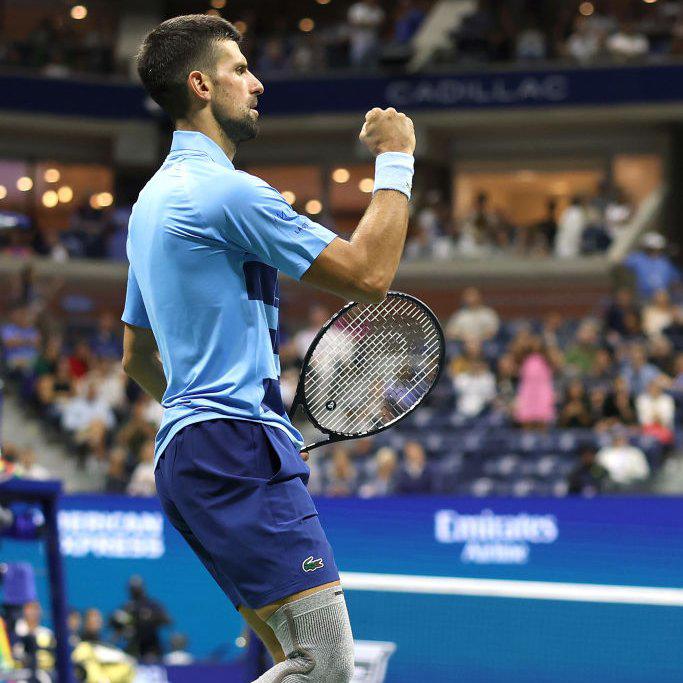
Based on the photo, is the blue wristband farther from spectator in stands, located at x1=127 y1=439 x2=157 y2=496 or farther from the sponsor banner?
the sponsor banner

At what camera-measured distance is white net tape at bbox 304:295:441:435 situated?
12.8 feet

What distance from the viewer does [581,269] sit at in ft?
70.4

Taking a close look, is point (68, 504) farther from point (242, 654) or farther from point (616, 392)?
point (616, 392)

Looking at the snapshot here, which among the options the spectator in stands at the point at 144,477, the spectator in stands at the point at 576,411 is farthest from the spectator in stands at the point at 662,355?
the spectator in stands at the point at 144,477

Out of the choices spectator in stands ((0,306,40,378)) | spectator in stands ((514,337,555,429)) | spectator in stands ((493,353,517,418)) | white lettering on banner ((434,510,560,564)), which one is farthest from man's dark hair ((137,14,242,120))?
spectator in stands ((0,306,40,378))

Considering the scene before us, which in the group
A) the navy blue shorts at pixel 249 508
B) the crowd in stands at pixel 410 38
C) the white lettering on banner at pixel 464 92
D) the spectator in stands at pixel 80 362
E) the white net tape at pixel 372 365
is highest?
the crowd in stands at pixel 410 38

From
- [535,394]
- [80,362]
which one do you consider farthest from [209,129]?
[80,362]

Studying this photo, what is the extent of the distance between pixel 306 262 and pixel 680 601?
7757 millimetres

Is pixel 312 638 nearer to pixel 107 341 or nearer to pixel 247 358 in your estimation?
pixel 247 358

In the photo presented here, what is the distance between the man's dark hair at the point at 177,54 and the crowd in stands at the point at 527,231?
18.4 m

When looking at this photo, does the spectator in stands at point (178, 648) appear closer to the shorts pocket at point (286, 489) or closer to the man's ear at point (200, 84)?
the shorts pocket at point (286, 489)

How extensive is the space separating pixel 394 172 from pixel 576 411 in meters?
10.9

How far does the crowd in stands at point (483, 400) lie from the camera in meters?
13.4

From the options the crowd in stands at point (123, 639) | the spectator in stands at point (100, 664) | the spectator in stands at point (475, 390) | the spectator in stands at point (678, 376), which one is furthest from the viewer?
the spectator in stands at point (475, 390)
